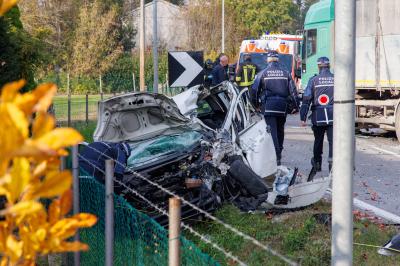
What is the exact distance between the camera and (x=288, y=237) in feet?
21.3

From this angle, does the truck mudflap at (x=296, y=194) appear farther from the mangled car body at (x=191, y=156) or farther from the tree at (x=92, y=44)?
the tree at (x=92, y=44)

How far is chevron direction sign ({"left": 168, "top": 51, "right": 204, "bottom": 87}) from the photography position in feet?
35.6

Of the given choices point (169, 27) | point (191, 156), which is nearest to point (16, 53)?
point (191, 156)

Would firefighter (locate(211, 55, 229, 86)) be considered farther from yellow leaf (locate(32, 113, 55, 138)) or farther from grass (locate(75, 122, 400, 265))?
yellow leaf (locate(32, 113, 55, 138))

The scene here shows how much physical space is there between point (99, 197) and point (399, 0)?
12250 millimetres

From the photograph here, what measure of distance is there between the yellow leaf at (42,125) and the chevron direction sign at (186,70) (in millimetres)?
9456

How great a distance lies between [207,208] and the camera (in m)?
6.97

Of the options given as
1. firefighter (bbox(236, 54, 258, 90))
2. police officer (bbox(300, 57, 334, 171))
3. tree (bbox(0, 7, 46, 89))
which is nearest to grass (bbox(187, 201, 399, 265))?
tree (bbox(0, 7, 46, 89))

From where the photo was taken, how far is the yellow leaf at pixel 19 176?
4.64ft

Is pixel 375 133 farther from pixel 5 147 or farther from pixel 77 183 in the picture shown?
pixel 5 147

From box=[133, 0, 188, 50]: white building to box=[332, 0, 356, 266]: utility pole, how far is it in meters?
52.6

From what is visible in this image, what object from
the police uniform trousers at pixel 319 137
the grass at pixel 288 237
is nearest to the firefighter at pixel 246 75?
the police uniform trousers at pixel 319 137

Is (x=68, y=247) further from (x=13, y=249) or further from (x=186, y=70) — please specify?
(x=186, y=70)

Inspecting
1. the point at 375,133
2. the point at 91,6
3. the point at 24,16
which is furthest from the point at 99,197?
the point at 91,6
